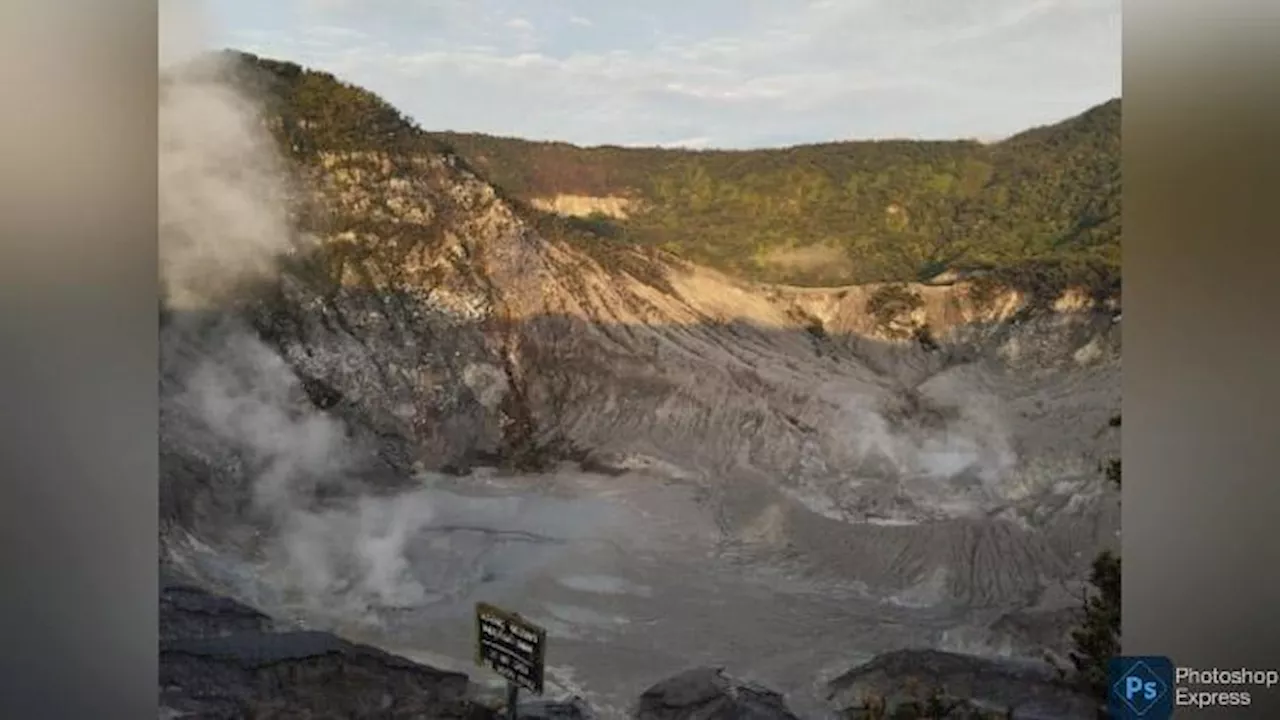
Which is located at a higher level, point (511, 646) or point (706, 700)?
point (511, 646)

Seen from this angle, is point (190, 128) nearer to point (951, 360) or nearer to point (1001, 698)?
point (951, 360)

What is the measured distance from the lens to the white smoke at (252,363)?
274cm

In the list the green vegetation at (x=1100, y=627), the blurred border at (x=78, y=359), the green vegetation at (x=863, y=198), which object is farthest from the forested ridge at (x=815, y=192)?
the green vegetation at (x=1100, y=627)

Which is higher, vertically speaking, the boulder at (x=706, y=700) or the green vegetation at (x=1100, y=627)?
the green vegetation at (x=1100, y=627)

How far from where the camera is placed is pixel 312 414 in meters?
2.77

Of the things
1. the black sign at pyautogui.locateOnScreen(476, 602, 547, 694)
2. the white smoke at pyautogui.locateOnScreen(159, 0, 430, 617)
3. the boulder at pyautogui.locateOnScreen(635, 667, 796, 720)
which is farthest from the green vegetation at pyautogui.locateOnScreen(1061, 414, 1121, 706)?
the white smoke at pyautogui.locateOnScreen(159, 0, 430, 617)

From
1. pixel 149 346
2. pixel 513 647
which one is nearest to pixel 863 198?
pixel 513 647

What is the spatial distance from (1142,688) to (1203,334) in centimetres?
97

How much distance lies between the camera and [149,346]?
275 centimetres

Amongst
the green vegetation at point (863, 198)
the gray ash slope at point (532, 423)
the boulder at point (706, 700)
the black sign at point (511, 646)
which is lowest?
the boulder at point (706, 700)

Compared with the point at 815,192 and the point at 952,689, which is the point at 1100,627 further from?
the point at 815,192

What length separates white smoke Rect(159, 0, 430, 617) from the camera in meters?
2.74

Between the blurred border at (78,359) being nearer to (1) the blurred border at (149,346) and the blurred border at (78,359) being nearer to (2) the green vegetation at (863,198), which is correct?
(1) the blurred border at (149,346)

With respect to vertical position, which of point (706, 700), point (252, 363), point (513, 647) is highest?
point (252, 363)
